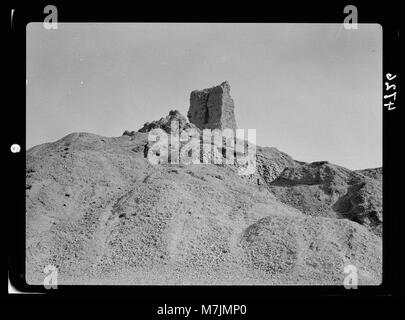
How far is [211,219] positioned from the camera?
2050cm

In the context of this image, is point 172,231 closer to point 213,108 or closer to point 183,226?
point 183,226

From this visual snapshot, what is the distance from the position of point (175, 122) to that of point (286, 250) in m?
23.5

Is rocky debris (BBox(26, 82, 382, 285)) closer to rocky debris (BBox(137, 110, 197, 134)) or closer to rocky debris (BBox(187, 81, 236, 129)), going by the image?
rocky debris (BBox(137, 110, 197, 134))

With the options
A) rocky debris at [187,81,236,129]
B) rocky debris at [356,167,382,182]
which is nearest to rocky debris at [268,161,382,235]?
rocky debris at [356,167,382,182]

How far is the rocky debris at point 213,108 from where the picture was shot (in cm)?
4400

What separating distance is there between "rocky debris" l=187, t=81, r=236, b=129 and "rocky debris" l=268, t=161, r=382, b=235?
11249mm

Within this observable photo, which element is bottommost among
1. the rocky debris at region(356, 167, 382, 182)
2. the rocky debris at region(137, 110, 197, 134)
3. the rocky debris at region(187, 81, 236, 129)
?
the rocky debris at region(356, 167, 382, 182)

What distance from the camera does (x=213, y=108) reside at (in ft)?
146

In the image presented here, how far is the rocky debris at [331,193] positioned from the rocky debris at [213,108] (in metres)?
11.2

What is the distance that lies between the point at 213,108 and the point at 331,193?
1731 centimetres

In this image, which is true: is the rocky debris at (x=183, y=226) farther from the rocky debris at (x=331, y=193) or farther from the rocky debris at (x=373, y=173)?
the rocky debris at (x=373, y=173)

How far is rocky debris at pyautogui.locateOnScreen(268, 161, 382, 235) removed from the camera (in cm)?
2659

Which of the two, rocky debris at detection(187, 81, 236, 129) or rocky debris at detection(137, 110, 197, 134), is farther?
rocky debris at detection(187, 81, 236, 129)
